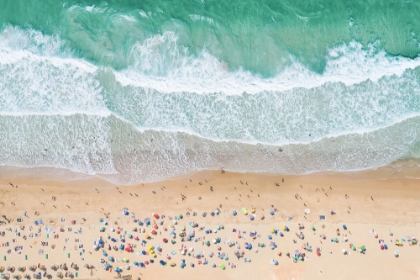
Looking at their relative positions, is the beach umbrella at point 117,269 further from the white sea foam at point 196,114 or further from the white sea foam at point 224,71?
the white sea foam at point 224,71

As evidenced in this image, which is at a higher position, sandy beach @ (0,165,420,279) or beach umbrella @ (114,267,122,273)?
sandy beach @ (0,165,420,279)

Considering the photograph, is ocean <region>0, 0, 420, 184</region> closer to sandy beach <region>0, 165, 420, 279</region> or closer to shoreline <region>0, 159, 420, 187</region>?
shoreline <region>0, 159, 420, 187</region>

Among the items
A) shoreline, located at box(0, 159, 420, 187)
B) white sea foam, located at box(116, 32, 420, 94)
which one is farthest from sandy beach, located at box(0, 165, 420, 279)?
white sea foam, located at box(116, 32, 420, 94)

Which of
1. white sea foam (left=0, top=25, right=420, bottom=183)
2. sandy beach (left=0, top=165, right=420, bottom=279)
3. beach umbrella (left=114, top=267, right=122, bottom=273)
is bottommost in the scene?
beach umbrella (left=114, top=267, right=122, bottom=273)

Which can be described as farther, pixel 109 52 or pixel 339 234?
pixel 109 52

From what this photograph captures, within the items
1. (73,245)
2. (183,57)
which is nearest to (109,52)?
(183,57)

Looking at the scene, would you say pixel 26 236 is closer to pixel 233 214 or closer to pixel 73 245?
pixel 73 245
